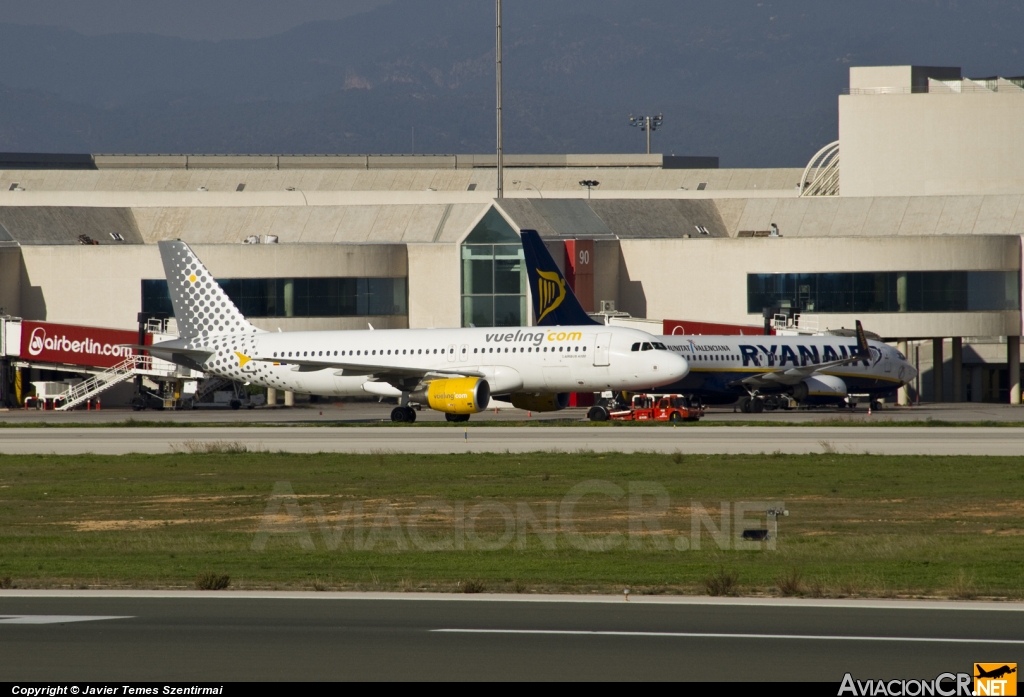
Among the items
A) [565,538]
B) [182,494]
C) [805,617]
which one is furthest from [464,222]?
[805,617]

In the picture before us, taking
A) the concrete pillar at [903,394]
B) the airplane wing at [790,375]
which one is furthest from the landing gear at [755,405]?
the concrete pillar at [903,394]

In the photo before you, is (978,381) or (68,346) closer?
(68,346)

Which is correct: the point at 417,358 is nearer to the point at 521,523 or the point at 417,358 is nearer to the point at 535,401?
the point at 535,401

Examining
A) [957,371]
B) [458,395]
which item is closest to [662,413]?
[458,395]

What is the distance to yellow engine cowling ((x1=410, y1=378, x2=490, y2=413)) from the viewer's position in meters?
57.2

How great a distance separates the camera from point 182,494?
33438mm

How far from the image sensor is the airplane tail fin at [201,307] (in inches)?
2594

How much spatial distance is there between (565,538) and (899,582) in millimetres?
7114

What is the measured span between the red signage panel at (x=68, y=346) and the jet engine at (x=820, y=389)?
39.9 meters

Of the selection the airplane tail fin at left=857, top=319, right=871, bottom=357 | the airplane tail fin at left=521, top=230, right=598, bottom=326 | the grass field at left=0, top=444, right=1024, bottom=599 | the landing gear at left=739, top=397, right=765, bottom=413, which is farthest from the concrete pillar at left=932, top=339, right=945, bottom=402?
the grass field at left=0, top=444, right=1024, bottom=599

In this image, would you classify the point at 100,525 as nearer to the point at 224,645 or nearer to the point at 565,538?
the point at 565,538

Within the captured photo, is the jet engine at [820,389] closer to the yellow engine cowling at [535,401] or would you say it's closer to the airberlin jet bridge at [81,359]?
the yellow engine cowling at [535,401]

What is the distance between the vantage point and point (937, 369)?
9319 cm

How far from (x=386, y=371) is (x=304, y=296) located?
3039 centimetres
